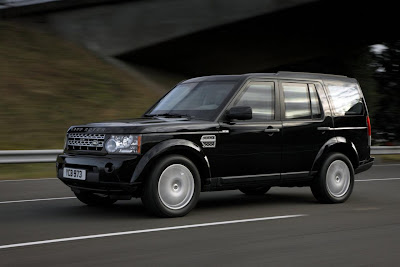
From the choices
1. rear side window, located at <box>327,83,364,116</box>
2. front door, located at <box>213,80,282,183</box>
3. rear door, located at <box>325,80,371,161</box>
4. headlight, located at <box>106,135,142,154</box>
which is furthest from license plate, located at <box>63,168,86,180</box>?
rear side window, located at <box>327,83,364,116</box>

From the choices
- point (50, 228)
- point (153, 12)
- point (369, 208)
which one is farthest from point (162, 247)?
point (153, 12)

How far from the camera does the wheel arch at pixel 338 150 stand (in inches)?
341

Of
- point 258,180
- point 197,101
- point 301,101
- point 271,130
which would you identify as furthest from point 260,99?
point 258,180

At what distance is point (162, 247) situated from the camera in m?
5.59

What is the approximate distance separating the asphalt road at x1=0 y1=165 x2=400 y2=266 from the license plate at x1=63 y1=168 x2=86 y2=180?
0.49 m

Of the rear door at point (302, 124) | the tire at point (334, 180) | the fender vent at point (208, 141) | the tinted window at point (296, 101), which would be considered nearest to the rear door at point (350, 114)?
the rear door at point (302, 124)

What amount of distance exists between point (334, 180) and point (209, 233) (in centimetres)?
321

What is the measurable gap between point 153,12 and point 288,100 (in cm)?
1450

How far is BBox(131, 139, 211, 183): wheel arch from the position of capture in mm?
6973

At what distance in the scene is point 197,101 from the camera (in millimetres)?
8125

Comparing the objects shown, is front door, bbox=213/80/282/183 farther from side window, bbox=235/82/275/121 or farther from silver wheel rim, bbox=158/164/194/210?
silver wheel rim, bbox=158/164/194/210

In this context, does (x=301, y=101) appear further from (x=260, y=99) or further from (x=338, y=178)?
(x=338, y=178)

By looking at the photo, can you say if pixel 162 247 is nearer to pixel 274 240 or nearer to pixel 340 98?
pixel 274 240

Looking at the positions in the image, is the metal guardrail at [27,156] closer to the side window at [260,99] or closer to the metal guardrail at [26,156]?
the metal guardrail at [26,156]
